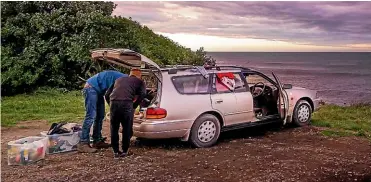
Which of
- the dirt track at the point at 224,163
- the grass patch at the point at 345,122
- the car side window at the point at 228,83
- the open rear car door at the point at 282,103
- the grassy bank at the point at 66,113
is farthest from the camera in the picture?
the grassy bank at the point at 66,113

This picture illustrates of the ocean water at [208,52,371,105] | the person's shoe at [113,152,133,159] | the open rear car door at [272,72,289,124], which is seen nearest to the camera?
the person's shoe at [113,152,133,159]

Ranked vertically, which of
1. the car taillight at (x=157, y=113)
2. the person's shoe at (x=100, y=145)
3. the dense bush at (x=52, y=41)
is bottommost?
the person's shoe at (x=100, y=145)

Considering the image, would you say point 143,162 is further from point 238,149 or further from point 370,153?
point 370,153

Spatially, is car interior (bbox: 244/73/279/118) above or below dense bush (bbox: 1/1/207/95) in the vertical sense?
below

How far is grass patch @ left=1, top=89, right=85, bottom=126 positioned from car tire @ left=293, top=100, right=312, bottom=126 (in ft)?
18.0

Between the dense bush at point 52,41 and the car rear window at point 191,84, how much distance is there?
859cm

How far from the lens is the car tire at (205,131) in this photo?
27.0 ft

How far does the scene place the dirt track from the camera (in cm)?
654

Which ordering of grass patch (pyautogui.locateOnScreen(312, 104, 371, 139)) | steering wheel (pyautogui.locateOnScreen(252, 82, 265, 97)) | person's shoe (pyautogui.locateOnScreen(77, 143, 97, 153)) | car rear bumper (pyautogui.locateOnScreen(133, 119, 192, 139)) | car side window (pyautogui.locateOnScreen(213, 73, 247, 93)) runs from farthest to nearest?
steering wheel (pyautogui.locateOnScreen(252, 82, 265, 97)) → grass patch (pyautogui.locateOnScreen(312, 104, 371, 139)) → car side window (pyautogui.locateOnScreen(213, 73, 247, 93)) → person's shoe (pyautogui.locateOnScreen(77, 143, 97, 153)) → car rear bumper (pyautogui.locateOnScreen(133, 119, 192, 139))

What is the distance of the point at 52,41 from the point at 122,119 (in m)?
11.1

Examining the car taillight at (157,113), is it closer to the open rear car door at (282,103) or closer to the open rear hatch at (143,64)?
the open rear hatch at (143,64)

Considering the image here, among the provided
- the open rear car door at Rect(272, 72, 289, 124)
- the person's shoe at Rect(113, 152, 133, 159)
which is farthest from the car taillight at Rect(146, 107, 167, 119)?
the open rear car door at Rect(272, 72, 289, 124)

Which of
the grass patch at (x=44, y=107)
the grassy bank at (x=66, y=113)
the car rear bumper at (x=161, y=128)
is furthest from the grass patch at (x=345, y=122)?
the grass patch at (x=44, y=107)

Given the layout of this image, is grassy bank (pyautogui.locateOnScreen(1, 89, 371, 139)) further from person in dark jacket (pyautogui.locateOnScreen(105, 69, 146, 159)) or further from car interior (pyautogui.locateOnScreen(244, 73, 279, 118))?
person in dark jacket (pyautogui.locateOnScreen(105, 69, 146, 159))
